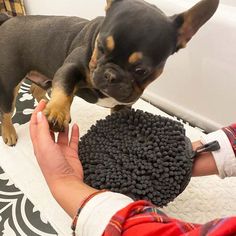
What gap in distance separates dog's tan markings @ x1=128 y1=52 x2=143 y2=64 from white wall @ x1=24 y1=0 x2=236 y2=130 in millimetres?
558

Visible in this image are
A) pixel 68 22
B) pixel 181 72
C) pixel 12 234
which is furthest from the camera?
pixel 181 72

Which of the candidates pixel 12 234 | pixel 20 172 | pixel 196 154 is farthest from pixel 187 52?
pixel 12 234

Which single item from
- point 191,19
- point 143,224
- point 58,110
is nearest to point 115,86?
point 58,110

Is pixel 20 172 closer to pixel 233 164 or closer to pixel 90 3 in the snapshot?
pixel 233 164

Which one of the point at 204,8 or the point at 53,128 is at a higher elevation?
the point at 204,8

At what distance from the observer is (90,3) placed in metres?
1.79

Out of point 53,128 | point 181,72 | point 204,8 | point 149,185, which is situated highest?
point 204,8

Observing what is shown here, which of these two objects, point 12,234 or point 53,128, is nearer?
point 53,128

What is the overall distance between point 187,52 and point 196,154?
63 centimetres

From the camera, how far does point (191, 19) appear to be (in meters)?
1.04

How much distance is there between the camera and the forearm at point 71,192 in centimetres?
77

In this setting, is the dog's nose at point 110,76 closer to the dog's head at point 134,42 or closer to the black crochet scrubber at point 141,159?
the dog's head at point 134,42

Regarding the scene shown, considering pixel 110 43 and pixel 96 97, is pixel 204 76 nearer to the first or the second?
pixel 96 97

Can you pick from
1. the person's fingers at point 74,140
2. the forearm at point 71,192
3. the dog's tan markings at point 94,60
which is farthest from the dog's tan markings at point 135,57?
the forearm at point 71,192
